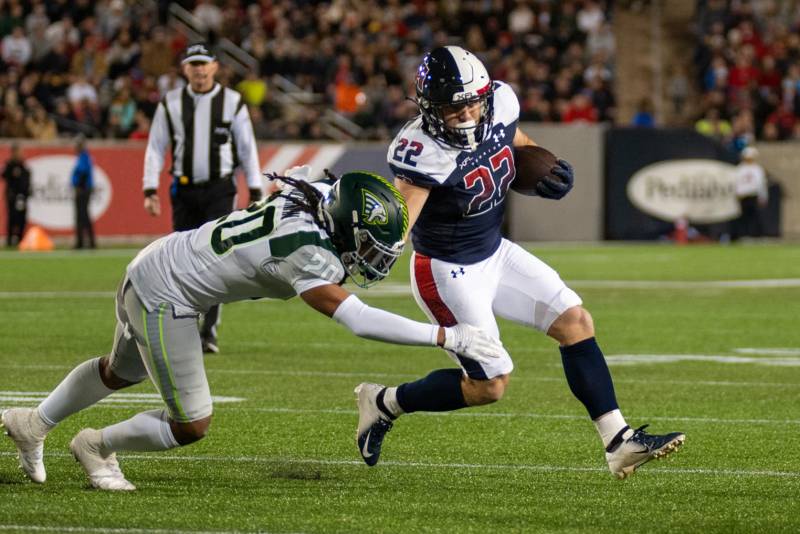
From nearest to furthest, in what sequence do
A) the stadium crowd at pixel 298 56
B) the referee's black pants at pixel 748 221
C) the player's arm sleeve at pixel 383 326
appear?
1. the player's arm sleeve at pixel 383 326
2. the stadium crowd at pixel 298 56
3. the referee's black pants at pixel 748 221

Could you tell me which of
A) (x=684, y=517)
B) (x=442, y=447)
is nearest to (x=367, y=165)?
(x=442, y=447)

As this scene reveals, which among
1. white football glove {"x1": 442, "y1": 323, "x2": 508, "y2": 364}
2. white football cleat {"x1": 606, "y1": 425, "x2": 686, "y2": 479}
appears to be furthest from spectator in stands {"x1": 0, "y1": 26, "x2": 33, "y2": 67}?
white football glove {"x1": 442, "y1": 323, "x2": 508, "y2": 364}

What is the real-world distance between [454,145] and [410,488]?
133 centimetres

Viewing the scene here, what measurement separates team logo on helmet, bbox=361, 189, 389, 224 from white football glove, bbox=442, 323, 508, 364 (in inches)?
15.8

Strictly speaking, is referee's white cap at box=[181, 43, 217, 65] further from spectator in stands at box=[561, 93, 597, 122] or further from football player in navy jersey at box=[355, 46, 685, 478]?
spectator in stands at box=[561, 93, 597, 122]

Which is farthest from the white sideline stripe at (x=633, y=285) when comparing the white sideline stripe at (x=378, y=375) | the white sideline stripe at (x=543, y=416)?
the white sideline stripe at (x=543, y=416)

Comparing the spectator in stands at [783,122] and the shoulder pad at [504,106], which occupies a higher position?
the shoulder pad at [504,106]

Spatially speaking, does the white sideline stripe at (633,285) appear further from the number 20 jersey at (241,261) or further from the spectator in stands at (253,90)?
the number 20 jersey at (241,261)

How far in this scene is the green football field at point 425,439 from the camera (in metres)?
4.91

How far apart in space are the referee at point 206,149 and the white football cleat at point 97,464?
4476mm

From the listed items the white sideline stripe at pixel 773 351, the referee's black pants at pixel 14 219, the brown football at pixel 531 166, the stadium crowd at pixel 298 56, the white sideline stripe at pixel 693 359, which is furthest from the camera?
the stadium crowd at pixel 298 56

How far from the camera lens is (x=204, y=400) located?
17.2 ft

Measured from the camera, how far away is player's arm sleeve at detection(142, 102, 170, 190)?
33.3ft

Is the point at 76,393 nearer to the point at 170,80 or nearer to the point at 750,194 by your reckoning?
the point at 170,80
